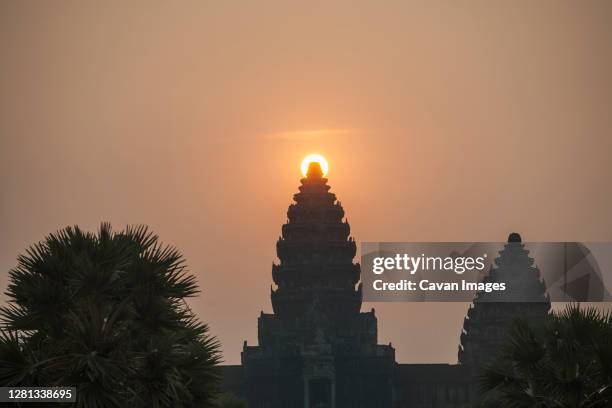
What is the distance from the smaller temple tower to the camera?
170375 mm

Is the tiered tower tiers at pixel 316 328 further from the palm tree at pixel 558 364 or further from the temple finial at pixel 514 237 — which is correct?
the palm tree at pixel 558 364

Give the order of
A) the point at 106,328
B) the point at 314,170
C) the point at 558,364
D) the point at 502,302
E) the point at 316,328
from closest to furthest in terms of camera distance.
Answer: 1. the point at 106,328
2. the point at 558,364
3. the point at 316,328
4. the point at 502,302
5. the point at 314,170

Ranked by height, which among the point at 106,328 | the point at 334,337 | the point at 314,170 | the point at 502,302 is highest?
the point at 314,170

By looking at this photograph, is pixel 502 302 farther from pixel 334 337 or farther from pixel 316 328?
pixel 316 328

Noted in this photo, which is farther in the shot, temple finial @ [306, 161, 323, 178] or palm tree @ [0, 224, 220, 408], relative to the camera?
temple finial @ [306, 161, 323, 178]

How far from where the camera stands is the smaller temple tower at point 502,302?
170 m

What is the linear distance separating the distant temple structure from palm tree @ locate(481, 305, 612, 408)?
128325 millimetres

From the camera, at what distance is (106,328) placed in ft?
94.5

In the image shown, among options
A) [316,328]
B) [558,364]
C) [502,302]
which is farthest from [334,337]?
[558,364]

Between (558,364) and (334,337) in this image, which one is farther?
(334,337)

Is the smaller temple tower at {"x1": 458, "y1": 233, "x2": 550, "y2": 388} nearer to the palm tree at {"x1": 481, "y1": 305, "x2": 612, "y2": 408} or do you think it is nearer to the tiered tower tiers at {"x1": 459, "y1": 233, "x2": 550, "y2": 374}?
the tiered tower tiers at {"x1": 459, "y1": 233, "x2": 550, "y2": 374}

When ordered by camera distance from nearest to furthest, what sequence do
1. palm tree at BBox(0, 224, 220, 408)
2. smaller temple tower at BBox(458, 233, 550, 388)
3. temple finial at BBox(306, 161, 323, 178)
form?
palm tree at BBox(0, 224, 220, 408)
smaller temple tower at BBox(458, 233, 550, 388)
temple finial at BBox(306, 161, 323, 178)

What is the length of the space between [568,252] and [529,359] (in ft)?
294

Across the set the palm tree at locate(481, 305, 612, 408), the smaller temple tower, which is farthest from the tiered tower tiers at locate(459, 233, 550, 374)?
the palm tree at locate(481, 305, 612, 408)
